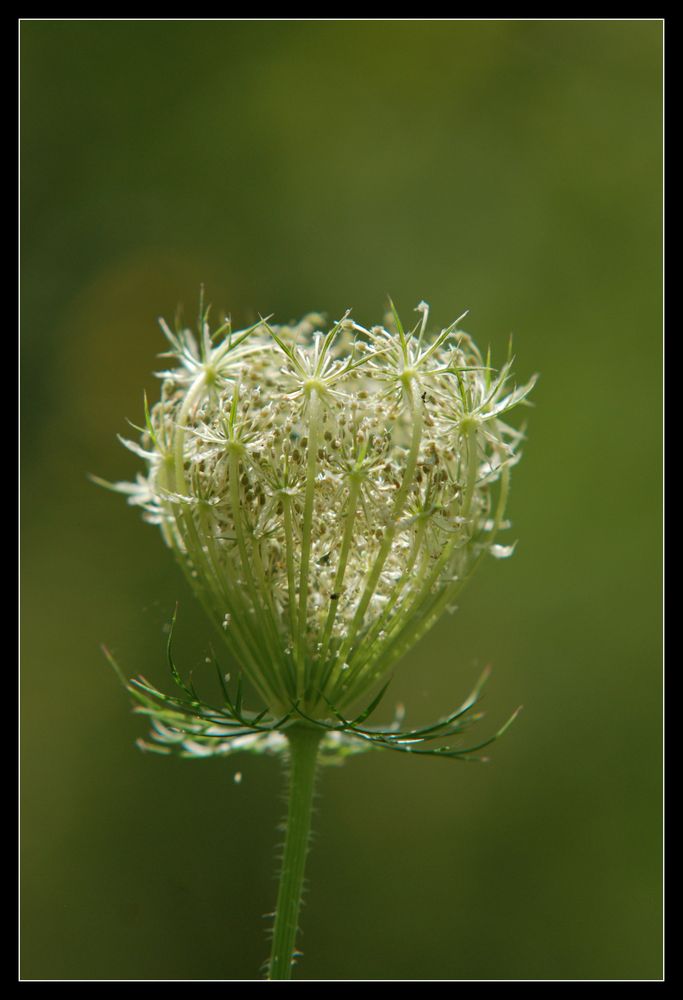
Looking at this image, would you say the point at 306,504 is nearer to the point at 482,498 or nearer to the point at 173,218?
the point at 482,498

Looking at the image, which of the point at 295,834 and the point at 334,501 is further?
the point at 295,834

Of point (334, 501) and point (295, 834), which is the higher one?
point (334, 501)

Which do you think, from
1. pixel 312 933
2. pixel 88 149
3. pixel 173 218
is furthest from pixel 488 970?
pixel 88 149

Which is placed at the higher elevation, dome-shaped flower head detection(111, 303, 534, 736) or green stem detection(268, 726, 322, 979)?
dome-shaped flower head detection(111, 303, 534, 736)

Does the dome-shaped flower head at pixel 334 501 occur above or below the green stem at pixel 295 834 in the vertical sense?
above
